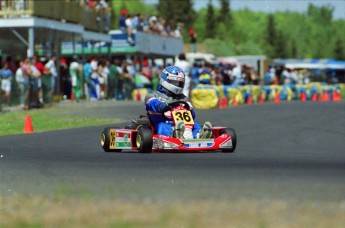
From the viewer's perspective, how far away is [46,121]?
70.9 ft

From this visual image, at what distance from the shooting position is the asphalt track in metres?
8.92

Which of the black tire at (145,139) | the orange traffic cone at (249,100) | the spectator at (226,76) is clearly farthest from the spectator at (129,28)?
the black tire at (145,139)

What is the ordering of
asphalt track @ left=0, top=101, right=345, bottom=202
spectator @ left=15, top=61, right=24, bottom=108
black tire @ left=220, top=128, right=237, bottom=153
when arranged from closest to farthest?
asphalt track @ left=0, top=101, right=345, bottom=202, black tire @ left=220, top=128, right=237, bottom=153, spectator @ left=15, top=61, right=24, bottom=108

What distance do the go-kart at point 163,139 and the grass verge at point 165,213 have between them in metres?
4.85

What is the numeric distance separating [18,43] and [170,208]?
25670 millimetres

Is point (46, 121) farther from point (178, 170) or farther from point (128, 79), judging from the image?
point (128, 79)

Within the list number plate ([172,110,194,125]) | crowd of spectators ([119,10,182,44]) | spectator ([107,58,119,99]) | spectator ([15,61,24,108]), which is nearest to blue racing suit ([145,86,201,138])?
number plate ([172,110,194,125])

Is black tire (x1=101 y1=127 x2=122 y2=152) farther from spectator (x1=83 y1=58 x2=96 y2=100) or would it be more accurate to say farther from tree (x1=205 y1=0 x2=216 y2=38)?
tree (x1=205 y1=0 x2=216 y2=38)

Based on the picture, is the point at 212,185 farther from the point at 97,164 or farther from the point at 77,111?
the point at 77,111

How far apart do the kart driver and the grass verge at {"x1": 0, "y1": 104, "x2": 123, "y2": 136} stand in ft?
14.9

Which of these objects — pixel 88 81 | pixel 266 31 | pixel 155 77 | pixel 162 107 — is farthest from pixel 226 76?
pixel 266 31

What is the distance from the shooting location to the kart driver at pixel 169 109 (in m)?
13.7

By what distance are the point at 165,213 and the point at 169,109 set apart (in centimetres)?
634

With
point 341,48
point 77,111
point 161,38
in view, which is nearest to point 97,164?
point 77,111
